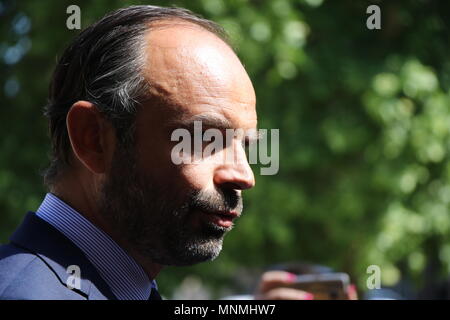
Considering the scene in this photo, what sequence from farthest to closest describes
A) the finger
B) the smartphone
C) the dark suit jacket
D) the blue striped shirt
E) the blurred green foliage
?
1. the blurred green foliage
2. the finger
3. the smartphone
4. the blue striped shirt
5. the dark suit jacket

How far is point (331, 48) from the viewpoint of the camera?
21.4ft

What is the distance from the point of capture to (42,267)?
146 centimetres

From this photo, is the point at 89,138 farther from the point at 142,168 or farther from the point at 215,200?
the point at 215,200

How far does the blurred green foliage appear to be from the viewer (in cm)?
583

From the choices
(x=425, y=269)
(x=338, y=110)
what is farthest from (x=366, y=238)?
(x=425, y=269)

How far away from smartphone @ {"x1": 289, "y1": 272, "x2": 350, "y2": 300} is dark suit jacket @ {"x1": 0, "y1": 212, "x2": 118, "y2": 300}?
4.34 feet

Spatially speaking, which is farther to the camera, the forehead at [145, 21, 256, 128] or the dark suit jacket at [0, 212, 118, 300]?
the forehead at [145, 21, 256, 128]

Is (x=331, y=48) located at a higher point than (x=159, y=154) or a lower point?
higher

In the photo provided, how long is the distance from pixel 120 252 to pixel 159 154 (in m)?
0.25

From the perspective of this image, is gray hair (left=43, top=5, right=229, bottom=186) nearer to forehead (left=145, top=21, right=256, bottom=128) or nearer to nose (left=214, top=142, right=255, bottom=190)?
forehead (left=145, top=21, right=256, bottom=128)

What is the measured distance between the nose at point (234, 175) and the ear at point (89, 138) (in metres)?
0.28

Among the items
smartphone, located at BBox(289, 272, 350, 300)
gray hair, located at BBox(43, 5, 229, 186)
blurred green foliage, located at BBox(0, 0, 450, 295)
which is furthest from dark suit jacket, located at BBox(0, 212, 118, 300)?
blurred green foliage, located at BBox(0, 0, 450, 295)
